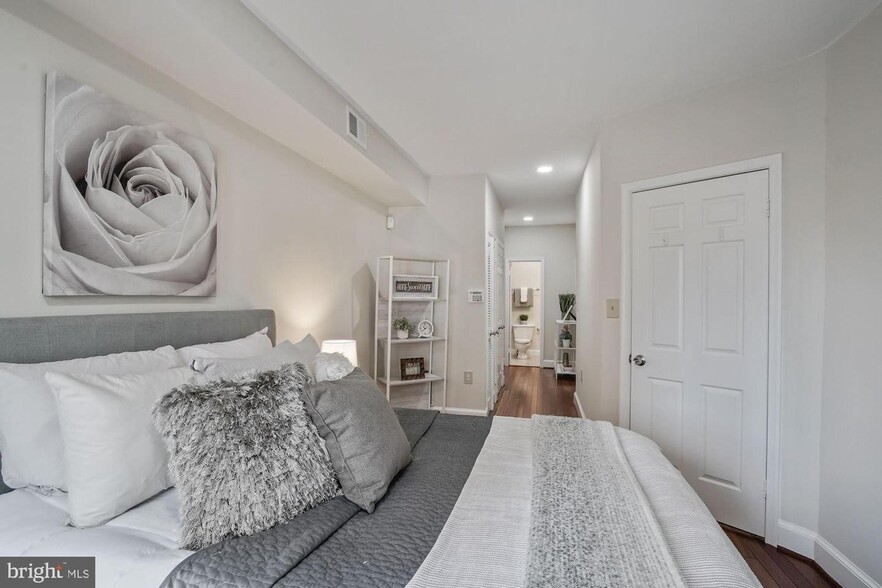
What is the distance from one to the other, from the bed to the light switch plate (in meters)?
1.31

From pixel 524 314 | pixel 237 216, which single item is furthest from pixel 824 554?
pixel 524 314

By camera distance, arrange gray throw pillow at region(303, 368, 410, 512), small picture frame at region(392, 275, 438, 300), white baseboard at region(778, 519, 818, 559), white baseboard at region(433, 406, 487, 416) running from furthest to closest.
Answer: white baseboard at region(433, 406, 487, 416)
small picture frame at region(392, 275, 438, 300)
white baseboard at region(778, 519, 818, 559)
gray throw pillow at region(303, 368, 410, 512)

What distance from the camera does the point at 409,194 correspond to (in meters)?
3.60

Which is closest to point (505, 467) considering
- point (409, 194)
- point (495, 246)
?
point (409, 194)

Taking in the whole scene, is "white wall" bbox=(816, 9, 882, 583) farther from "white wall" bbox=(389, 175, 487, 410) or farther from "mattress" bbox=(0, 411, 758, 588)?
"white wall" bbox=(389, 175, 487, 410)

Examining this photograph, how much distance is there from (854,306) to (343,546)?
2330mm

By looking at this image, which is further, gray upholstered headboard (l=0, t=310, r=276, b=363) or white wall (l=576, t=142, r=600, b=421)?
white wall (l=576, t=142, r=600, b=421)

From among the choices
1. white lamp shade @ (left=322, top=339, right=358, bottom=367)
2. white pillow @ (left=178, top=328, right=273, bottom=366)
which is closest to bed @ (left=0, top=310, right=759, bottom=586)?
white pillow @ (left=178, top=328, right=273, bottom=366)

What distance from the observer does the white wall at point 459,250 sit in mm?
3898

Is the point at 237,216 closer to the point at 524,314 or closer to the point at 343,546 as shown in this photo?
the point at 343,546

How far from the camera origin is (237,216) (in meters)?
2.08

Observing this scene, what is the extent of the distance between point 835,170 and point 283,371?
266cm

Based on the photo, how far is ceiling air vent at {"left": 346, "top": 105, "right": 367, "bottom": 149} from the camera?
8.05 feet

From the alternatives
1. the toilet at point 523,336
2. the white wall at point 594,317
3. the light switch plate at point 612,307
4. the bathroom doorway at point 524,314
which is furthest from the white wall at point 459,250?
the toilet at point 523,336
